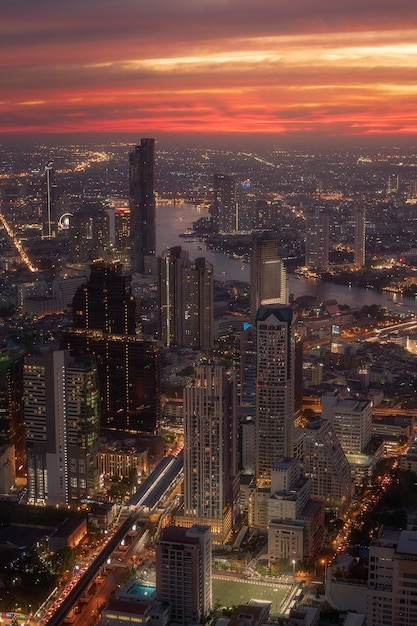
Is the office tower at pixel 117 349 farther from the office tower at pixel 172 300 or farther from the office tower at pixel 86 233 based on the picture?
the office tower at pixel 86 233

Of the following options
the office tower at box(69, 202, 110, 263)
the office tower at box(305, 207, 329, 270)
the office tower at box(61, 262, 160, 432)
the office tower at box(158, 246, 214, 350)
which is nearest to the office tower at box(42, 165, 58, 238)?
the office tower at box(69, 202, 110, 263)

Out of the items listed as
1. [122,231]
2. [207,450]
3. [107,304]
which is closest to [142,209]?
[122,231]

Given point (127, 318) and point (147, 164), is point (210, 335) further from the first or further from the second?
point (147, 164)

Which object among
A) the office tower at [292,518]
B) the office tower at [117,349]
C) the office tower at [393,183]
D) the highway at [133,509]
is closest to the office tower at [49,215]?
the office tower at [393,183]

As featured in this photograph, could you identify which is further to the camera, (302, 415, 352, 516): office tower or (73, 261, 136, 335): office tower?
(73, 261, 136, 335): office tower

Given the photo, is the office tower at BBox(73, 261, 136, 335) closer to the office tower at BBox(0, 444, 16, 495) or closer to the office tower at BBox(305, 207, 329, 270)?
the office tower at BBox(0, 444, 16, 495)

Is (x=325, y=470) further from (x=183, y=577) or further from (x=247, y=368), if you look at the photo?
(x=183, y=577)
